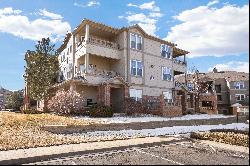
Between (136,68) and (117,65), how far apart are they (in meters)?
2.45

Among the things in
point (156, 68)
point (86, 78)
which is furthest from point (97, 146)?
point (156, 68)

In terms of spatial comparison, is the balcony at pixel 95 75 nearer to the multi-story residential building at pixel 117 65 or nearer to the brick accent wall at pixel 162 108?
the multi-story residential building at pixel 117 65

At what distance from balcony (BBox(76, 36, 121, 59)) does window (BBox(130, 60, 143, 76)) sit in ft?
6.57

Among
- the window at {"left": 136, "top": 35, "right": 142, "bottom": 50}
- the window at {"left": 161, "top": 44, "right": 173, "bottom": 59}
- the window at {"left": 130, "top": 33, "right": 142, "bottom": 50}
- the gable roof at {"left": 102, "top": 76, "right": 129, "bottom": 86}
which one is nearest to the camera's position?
the gable roof at {"left": 102, "top": 76, "right": 129, "bottom": 86}

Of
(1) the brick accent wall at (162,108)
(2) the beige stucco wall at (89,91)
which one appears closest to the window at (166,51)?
(1) the brick accent wall at (162,108)

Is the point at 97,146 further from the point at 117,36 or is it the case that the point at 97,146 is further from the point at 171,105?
the point at 117,36

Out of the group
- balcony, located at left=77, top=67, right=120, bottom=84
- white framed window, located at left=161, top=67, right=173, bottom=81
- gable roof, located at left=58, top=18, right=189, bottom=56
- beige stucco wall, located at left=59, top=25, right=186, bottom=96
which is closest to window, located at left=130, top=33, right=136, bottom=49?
beige stucco wall, located at left=59, top=25, right=186, bottom=96

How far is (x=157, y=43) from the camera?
37625 mm

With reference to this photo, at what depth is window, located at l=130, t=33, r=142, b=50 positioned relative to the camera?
3358 cm

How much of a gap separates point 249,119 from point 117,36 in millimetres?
32081

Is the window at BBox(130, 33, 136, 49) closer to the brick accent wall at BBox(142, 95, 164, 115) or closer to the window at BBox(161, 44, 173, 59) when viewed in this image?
the window at BBox(161, 44, 173, 59)

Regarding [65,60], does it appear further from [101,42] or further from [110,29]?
[110,29]

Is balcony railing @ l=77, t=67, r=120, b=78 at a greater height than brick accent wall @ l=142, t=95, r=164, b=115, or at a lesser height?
greater

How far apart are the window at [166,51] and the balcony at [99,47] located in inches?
332
